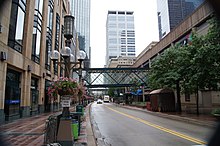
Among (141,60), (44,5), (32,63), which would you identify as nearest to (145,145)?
(32,63)

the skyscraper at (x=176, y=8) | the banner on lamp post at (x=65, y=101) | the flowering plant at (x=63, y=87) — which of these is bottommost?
the banner on lamp post at (x=65, y=101)

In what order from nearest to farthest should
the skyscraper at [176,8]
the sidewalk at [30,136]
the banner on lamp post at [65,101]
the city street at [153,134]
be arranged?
the skyscraper at [176,8], the banner on lamp post at [65,101], the sidewalk at [30,136], the city street at [153,134]

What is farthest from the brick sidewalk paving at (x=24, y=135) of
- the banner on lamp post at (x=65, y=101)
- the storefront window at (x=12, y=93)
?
the storefront window at (x=12, y=93)

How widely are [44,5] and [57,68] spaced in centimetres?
1171

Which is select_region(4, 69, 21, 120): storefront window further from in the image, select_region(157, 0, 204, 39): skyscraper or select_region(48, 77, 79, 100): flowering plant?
select_region(157, 0, 204, 39): skyscraper

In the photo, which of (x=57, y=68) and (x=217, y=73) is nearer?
(x=217, y=73)

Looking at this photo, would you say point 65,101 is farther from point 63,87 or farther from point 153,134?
point 153,134

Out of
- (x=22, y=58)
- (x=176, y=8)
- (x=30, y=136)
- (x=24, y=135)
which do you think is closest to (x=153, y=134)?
(x=30, y=136)

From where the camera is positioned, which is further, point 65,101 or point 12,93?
point 12,93

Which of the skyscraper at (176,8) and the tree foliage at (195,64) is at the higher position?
the skyscraper at (176,8)

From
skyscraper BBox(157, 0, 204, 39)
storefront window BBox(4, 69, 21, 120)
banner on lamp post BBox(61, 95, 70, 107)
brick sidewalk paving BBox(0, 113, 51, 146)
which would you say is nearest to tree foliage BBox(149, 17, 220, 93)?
skyscraper BBox(157, 0, 204, 39)

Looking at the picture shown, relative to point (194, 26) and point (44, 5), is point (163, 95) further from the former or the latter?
point (44, 5)

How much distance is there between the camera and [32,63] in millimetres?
19547

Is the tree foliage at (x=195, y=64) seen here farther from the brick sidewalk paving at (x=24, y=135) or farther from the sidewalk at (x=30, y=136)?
the brick sidewalk paving at (x=24, y=135)
